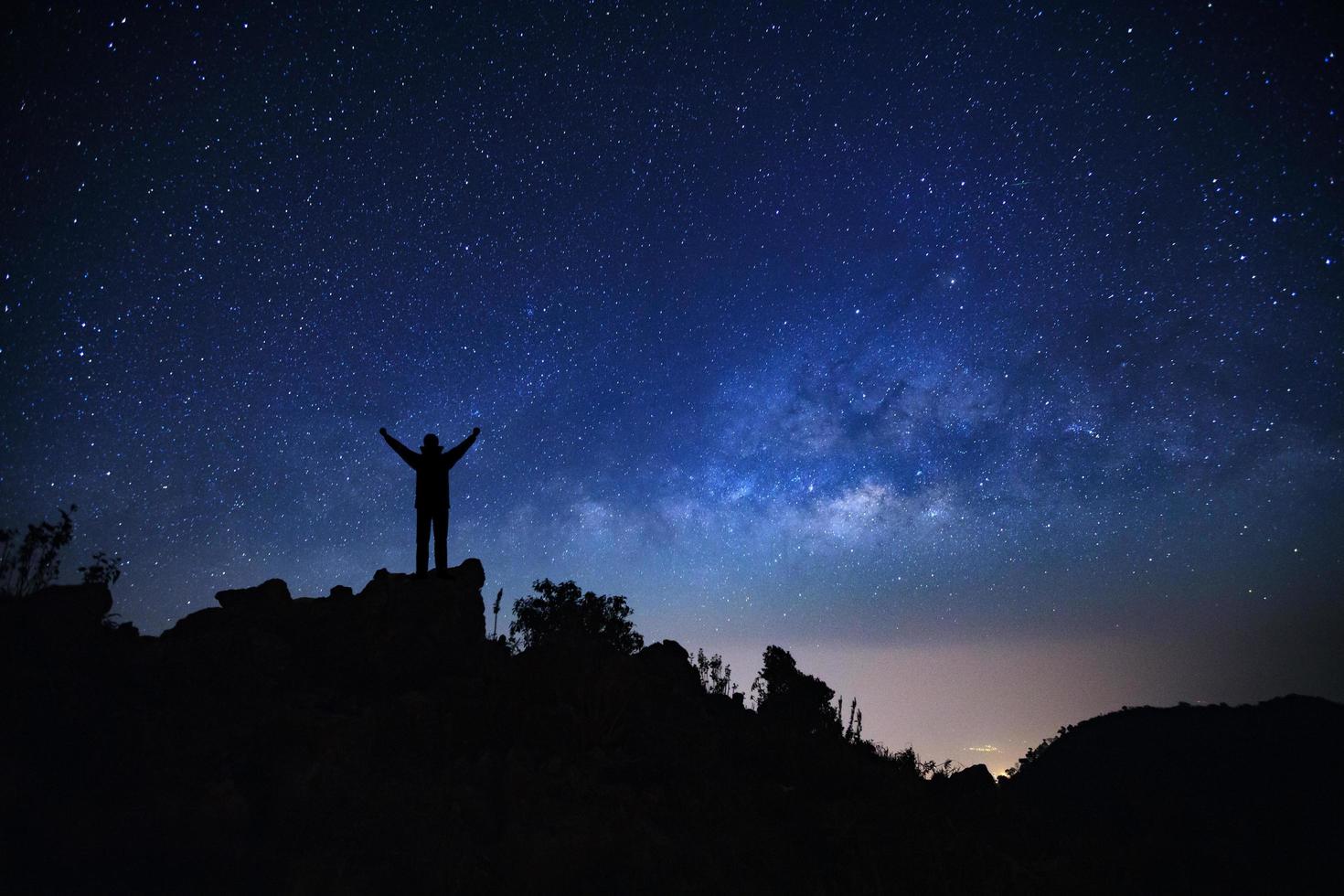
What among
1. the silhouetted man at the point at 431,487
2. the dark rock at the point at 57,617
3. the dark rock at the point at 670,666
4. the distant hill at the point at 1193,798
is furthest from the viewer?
the dark rock at the point at 670,666

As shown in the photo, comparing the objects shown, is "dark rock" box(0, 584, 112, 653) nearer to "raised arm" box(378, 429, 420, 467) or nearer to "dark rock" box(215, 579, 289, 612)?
"dark rock" box(215, 579, 289, 612)

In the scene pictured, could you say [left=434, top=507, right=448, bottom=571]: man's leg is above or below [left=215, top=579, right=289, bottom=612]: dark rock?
above

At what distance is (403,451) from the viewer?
10898mm

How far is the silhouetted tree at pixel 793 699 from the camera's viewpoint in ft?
36.7

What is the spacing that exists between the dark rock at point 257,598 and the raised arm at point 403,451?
10.2ft

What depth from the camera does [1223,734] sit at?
11.5 metres

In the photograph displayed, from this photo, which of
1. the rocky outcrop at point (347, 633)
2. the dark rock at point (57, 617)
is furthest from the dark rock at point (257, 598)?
the dark rock at point (57, 617)

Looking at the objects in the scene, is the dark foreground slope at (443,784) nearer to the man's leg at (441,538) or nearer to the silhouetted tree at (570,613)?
the man's leg at (441,538)

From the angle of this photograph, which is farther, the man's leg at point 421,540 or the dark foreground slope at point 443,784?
the man's leg at point 421,540

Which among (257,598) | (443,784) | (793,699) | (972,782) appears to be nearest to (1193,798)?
(972,782)

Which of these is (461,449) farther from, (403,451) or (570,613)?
(570,613)

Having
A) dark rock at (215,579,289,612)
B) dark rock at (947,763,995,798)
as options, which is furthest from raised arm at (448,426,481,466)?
dark rock at (947,763,995,798)

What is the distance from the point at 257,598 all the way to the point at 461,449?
4082 mm

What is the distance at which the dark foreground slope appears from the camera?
7.20 metres
